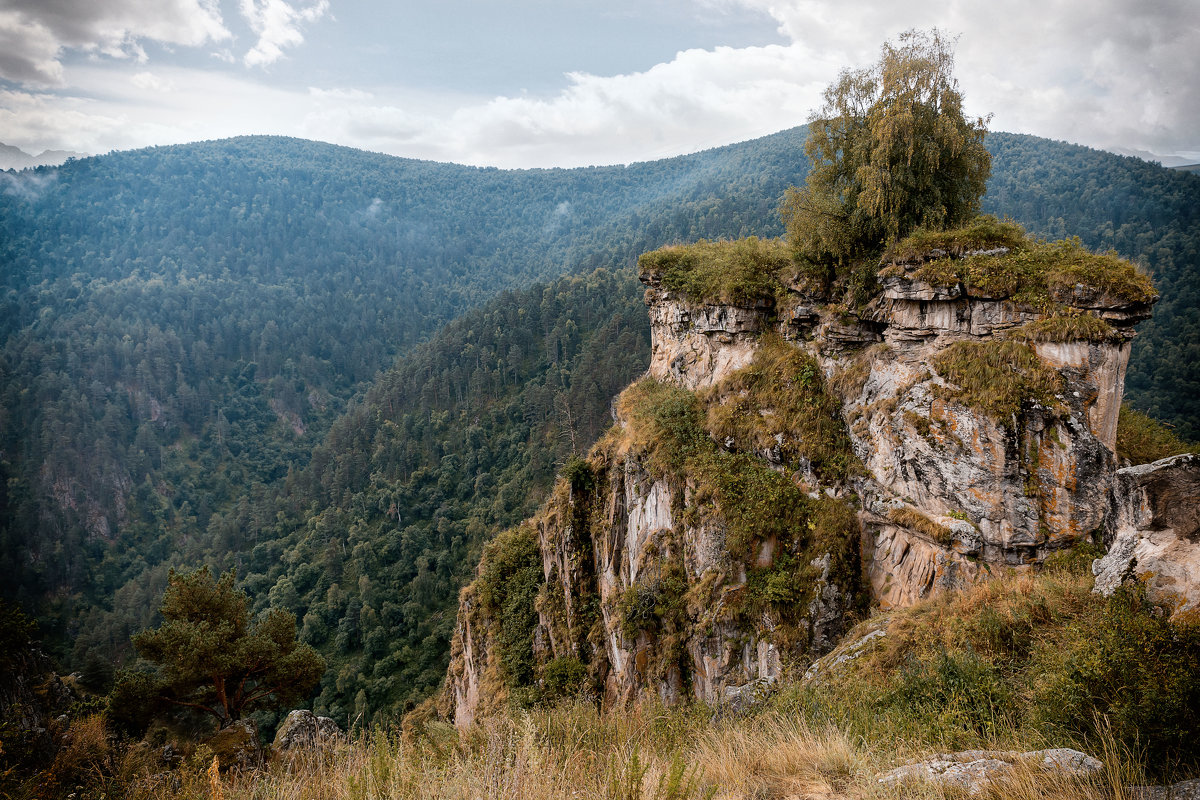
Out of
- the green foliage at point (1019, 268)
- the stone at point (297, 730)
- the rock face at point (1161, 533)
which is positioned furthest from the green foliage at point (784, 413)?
the stone at point (297, 730)

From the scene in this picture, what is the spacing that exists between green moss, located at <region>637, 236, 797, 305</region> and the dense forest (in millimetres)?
28981

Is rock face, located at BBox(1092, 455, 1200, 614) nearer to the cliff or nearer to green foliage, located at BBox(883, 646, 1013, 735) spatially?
the cliff

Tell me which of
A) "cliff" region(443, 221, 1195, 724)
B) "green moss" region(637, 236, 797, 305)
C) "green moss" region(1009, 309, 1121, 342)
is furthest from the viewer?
"green moss" region(637, 236, 797, 305)

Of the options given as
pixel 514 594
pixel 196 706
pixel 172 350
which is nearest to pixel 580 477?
pixel 514 594

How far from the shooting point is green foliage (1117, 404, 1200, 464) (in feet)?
33.7

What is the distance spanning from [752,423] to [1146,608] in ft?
33.9

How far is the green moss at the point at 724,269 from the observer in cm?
1673

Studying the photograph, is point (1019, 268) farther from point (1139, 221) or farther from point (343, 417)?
point (343, 417)

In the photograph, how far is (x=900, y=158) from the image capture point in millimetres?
13188

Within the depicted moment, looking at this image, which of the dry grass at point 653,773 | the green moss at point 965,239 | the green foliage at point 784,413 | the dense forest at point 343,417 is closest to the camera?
the dry grass at point 653,773

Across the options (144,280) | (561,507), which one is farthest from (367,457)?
(144,280)

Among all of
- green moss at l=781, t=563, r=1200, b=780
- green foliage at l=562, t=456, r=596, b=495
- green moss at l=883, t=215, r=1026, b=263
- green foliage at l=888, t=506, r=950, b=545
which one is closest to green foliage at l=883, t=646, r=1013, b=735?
green moss at l=781, t=563, r=1200, b=780

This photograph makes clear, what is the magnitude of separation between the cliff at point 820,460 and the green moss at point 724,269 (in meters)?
0.08

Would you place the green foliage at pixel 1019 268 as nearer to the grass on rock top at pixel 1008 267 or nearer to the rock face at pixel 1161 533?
the grass on rock top at pixel 1008 267
